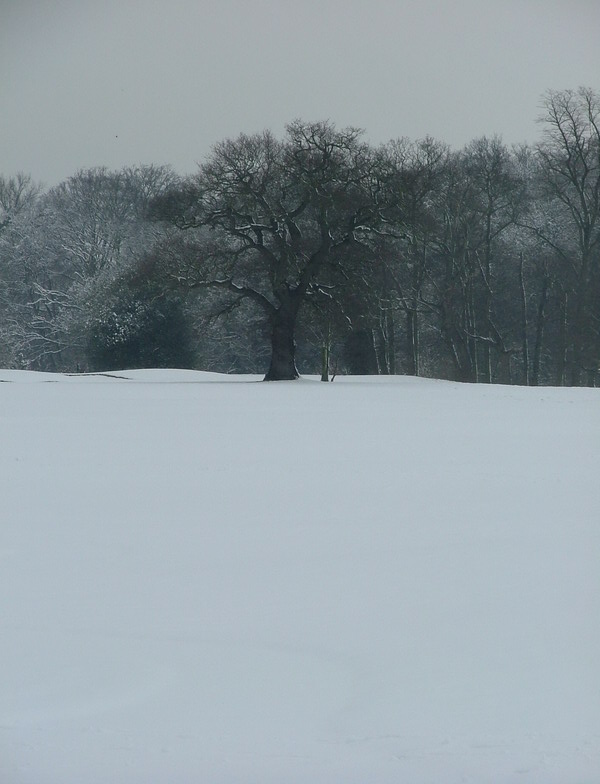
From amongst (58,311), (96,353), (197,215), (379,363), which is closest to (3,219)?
(58,311)

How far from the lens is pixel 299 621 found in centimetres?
533

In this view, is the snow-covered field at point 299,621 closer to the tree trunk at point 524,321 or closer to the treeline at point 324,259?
the treeline at point 324,259

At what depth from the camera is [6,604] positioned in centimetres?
558

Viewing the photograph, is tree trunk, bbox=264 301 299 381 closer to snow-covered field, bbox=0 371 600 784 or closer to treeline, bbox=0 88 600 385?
treeline, bbox=0 88 600 385

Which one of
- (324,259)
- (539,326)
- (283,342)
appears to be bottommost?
(283,342)

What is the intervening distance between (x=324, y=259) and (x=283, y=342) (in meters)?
2.93

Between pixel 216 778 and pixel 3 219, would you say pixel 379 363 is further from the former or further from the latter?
pixel 216 778

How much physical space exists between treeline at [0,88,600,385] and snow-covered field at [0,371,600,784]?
20.8 metres

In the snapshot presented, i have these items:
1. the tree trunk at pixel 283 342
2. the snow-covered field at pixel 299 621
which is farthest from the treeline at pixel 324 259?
the snow-covered field at pixel 299 621

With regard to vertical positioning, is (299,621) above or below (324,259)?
below

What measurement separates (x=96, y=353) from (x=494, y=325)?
15.4 m

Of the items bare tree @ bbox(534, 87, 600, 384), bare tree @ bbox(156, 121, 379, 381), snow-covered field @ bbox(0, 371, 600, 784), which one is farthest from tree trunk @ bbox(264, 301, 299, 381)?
snow-covered field @ bbox(0, 371, 600, 784)

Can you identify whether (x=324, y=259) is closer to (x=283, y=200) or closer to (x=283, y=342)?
(x=283, y=200)

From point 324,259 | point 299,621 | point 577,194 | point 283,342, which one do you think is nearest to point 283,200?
point 324,259
